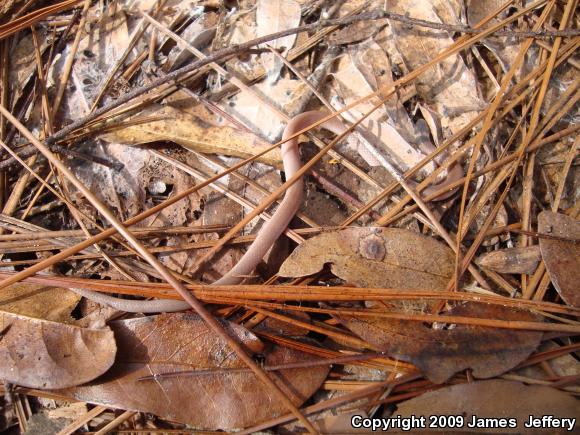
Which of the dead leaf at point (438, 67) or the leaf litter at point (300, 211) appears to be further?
the dead leaf at point (438, 67)

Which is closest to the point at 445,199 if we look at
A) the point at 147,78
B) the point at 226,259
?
the point at 226,259

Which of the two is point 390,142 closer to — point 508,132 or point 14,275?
point 508,132

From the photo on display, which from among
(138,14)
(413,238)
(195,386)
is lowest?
(195,386)

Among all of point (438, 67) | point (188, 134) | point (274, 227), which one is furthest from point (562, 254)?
point (188, 134)

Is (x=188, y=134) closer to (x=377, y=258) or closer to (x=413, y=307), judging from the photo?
(x=377, y=258)

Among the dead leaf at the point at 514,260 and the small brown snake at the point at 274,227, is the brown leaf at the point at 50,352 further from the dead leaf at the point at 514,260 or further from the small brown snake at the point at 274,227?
the dead leaf at the point at 514,260

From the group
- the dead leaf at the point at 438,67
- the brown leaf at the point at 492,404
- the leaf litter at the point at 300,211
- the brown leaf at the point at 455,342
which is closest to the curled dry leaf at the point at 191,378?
the leaf litter at the point at 300,211

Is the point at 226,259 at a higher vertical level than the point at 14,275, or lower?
lower
